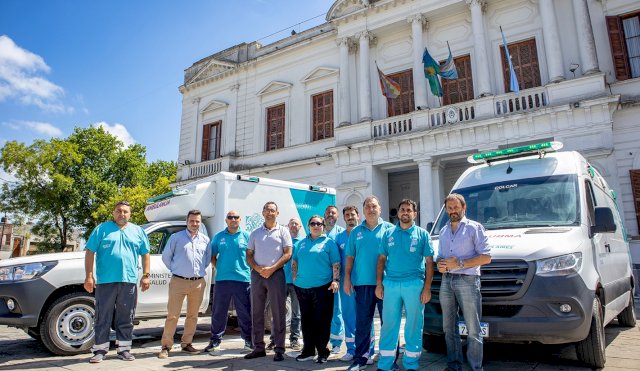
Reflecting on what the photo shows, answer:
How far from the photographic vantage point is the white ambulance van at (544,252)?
3887 mm

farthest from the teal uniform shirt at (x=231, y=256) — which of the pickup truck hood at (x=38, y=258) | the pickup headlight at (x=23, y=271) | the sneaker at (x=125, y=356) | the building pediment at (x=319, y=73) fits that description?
the building pediment at (x=319, y=73)

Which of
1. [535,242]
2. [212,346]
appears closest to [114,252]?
[212,346]

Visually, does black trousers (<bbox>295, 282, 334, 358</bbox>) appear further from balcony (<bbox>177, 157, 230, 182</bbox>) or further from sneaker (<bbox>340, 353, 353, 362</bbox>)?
balcony (<bbox>177, 157, 230, 182</bbox>)

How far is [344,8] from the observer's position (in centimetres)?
1628

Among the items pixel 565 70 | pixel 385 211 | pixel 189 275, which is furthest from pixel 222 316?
pixel 565 70

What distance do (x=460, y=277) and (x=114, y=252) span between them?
13.2 ft

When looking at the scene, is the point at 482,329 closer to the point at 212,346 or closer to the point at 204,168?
the point at 212,346

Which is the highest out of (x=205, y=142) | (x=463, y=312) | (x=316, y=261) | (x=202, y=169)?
(x=205, y=142)

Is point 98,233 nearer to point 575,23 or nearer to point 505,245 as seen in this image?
point 505,245

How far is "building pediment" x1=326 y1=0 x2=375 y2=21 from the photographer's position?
15.9 m

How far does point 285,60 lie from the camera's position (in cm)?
1852

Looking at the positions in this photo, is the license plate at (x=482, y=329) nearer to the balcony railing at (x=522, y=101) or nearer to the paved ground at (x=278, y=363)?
the paved ground at (x=278, y=363)

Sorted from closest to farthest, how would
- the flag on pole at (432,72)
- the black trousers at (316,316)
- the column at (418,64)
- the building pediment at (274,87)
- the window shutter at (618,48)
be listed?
the black trousers at (316,316), the window shutter at (618,48), the flag on pole at (432,72), the column at (418,64), the building pediment at (274,87)

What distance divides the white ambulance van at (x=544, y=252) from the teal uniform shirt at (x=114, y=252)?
3.62 m
